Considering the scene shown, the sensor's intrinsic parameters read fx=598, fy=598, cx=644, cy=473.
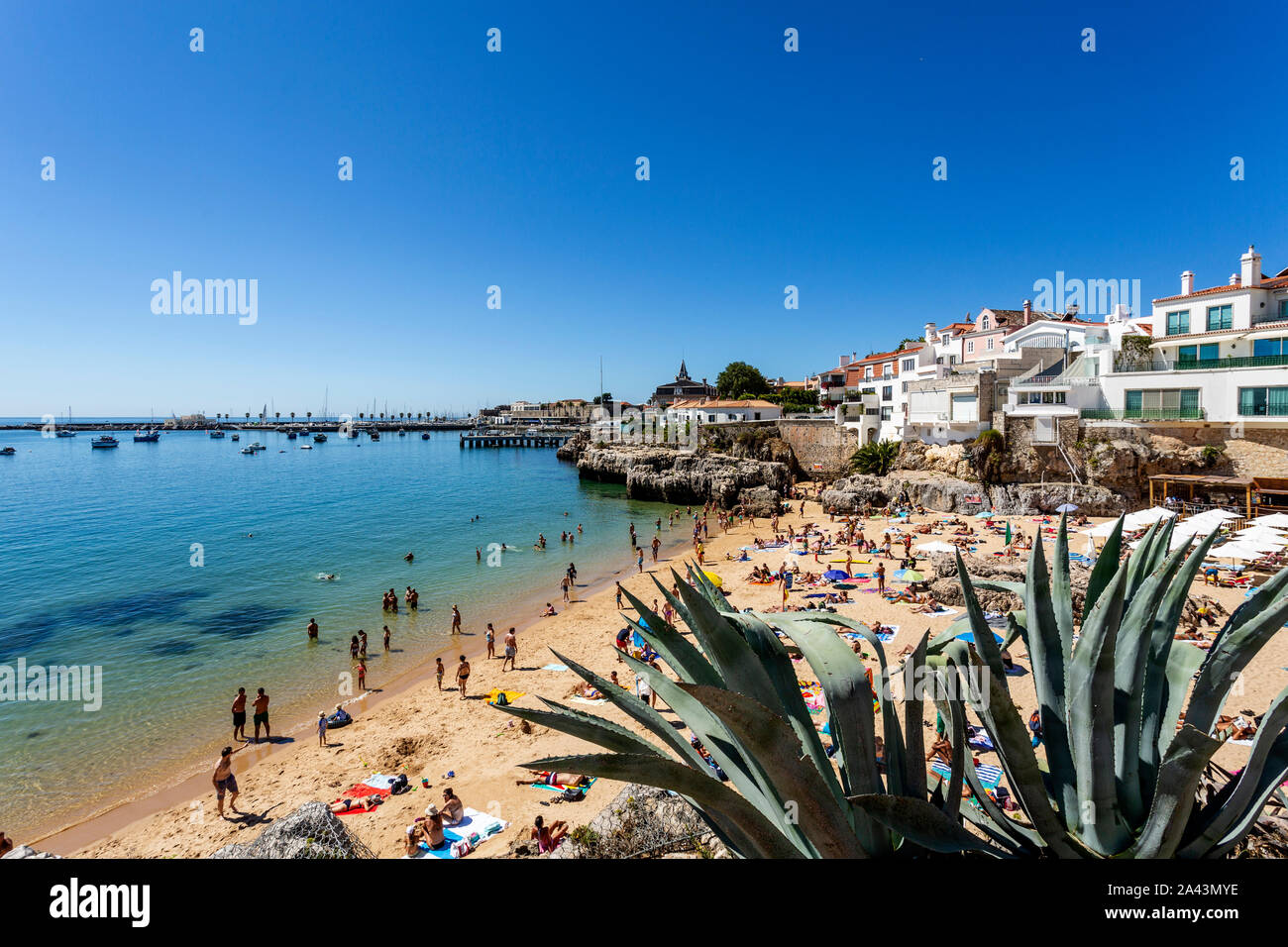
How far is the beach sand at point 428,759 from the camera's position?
33.6 ft

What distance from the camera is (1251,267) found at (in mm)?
29125

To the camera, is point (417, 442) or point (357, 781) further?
point (417, 442)

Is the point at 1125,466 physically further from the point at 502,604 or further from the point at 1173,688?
the point at 1173,688

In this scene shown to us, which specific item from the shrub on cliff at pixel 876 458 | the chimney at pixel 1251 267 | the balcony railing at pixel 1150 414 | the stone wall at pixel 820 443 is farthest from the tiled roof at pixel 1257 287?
the stone wall at pixel 820 443

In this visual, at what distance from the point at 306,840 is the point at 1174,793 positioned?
8.47 m

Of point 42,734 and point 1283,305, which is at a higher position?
point 1283,305

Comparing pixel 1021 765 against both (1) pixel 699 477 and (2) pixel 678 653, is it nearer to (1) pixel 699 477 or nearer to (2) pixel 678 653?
(2) pixel 678 653

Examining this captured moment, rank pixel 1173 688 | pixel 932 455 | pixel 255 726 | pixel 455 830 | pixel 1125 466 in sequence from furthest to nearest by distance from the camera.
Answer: pixel 932 455 < pixel 1125 466 < pixel 255 726 < pixel 455 830 < pixel 1173 688

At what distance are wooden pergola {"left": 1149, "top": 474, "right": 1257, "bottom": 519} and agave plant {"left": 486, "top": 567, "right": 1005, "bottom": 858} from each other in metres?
32.9

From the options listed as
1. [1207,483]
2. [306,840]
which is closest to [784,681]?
[306,840]

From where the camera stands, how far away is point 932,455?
127 ft
